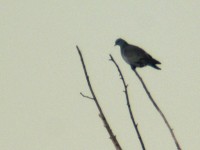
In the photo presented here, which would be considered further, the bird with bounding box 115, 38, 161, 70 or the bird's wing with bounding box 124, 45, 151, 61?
the bird's wing with bounding box 124, 45, 151, 61

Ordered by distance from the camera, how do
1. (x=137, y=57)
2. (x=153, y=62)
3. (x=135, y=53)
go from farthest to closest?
(x=135, y=53)
(x=137, y=57)
(x=153, y=62)

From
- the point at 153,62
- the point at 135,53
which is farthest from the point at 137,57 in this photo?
the point at 153,62

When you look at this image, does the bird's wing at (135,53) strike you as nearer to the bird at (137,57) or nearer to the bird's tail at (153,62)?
the bird at (137,57)

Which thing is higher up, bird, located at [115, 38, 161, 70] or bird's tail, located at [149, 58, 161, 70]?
bird, located at [115, 38, 161, 70]

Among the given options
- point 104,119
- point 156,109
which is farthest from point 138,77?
point 104,119

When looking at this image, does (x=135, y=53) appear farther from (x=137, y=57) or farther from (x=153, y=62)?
(x=153, y=62)

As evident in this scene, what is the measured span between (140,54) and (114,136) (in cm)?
581

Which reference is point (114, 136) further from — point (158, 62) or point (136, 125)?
point (158, 62)

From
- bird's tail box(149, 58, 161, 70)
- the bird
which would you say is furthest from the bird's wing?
bird's tail box(149, 58, 161, 70)

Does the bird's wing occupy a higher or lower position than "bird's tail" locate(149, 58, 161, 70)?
higher

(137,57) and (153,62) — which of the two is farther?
(137,57)

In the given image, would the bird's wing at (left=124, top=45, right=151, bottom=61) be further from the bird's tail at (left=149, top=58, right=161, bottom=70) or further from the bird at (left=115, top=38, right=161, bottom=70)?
the bird's tail at (left=149, top=58, right=161, bottom=70)

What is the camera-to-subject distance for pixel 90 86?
3.27 metres

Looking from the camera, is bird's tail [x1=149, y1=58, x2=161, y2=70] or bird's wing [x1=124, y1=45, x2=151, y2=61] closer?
bird's tail [x1=149, y1=58, x2=161, y2=70]
